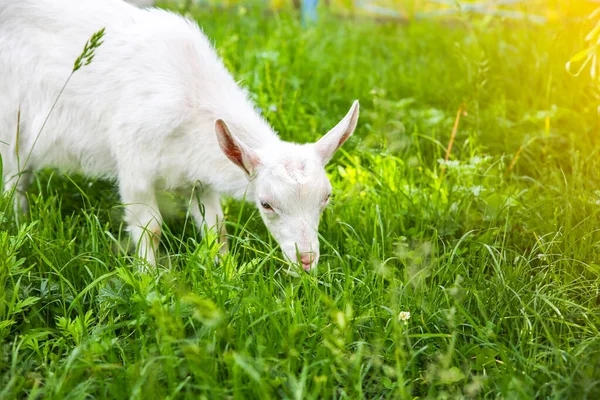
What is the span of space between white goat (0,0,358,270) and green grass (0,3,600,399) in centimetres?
28

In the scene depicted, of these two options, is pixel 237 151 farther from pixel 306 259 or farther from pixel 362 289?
pixel 362 289

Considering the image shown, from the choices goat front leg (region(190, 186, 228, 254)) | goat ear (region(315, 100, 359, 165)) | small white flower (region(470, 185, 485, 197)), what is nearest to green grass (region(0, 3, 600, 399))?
small white flower (region(470, 185, 485, 197))

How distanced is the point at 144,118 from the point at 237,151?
2.15 ft

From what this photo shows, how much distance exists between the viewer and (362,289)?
3.19 metres

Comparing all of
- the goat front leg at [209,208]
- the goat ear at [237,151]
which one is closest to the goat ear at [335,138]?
the goat ear at [237,151]

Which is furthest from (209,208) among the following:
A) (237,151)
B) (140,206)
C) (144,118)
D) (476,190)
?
(476,190)

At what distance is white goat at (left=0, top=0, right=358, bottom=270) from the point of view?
11.5 feet

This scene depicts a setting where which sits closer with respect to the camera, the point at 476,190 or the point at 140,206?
the point at 140,206

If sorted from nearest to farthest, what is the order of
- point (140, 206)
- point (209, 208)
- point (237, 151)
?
point (237, 151)
point (140, 206)
point (209, 208)

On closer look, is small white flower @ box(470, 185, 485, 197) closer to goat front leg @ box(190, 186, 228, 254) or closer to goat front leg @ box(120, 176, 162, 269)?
goat front leg @ box(190, 186, 228, 254)

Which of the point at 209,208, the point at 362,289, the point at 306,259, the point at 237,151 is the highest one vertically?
the point at 237,151

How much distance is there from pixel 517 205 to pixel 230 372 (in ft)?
7.14

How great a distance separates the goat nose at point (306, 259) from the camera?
3.19 metres

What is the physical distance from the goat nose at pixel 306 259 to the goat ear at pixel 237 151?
548mm
